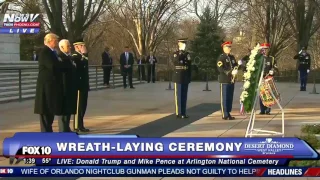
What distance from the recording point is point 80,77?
388 inches

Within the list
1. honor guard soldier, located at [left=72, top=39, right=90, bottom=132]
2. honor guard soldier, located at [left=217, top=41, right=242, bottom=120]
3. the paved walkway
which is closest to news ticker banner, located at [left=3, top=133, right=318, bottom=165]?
the paved walkway

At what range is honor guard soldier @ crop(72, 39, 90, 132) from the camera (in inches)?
384

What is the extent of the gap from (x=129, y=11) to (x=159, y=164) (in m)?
38.5

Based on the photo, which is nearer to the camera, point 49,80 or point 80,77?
point 49,80

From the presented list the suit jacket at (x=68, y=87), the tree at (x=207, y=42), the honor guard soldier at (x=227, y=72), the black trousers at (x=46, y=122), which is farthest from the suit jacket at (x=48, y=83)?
the tree at (x=207, y=42)

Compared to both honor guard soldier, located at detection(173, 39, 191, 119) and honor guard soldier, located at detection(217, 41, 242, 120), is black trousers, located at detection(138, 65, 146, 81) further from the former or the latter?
honor guard soldier, located at detection(217, 41, 242, 120)

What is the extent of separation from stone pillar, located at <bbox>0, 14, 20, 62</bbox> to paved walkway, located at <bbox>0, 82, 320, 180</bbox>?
8.99 m

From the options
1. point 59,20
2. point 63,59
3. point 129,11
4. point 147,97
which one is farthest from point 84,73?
point 129,11

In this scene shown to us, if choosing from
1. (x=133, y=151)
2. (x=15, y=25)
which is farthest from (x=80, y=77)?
(x=15, y=25)

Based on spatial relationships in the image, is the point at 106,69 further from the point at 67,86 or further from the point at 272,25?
the point at 272,25

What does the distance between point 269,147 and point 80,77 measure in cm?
592

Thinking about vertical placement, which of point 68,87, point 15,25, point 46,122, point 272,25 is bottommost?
point 46,122

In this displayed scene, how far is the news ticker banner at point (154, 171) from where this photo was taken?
446 centimetres

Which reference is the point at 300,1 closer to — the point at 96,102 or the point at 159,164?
the point at 96,102
